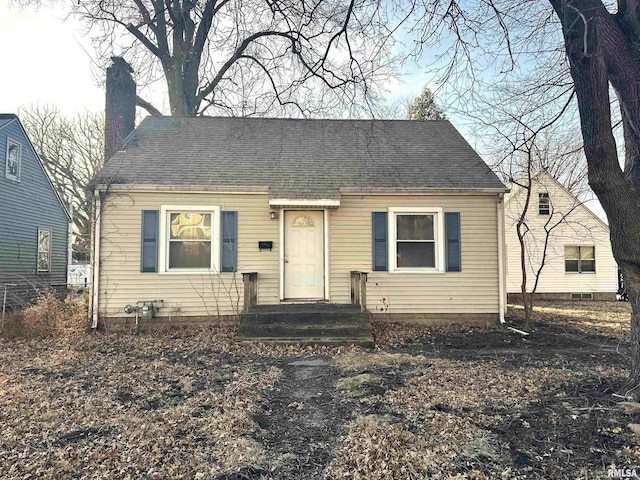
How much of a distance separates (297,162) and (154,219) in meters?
3.46

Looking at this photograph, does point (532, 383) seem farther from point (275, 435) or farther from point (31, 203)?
point (31, 203)

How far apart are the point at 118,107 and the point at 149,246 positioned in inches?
198

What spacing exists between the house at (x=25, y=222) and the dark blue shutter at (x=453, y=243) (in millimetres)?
11352

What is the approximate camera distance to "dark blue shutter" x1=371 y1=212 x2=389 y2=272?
8398 mm

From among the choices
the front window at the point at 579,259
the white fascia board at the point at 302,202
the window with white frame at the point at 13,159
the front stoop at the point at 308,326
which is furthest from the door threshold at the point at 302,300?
the front window at the point at 579,259

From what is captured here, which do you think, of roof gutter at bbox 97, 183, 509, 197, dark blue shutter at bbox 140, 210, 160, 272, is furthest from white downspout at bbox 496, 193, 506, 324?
dark blue shutter at bbox 140, 210, 160, 272

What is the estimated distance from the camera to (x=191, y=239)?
27.1ft

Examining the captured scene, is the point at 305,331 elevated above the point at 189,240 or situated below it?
below

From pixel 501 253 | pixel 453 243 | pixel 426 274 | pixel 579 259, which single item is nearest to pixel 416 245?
pixel 426 274

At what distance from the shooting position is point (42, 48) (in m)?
7.49

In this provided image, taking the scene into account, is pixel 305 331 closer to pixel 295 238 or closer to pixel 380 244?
pixel 295 238

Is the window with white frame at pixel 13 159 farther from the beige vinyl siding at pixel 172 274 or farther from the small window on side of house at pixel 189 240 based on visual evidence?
the small window on side of house at pixel 189 240

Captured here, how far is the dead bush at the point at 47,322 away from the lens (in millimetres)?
7367

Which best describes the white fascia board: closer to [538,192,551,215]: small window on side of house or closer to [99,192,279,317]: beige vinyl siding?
[99,192,279,317]: beige vinyl siding
